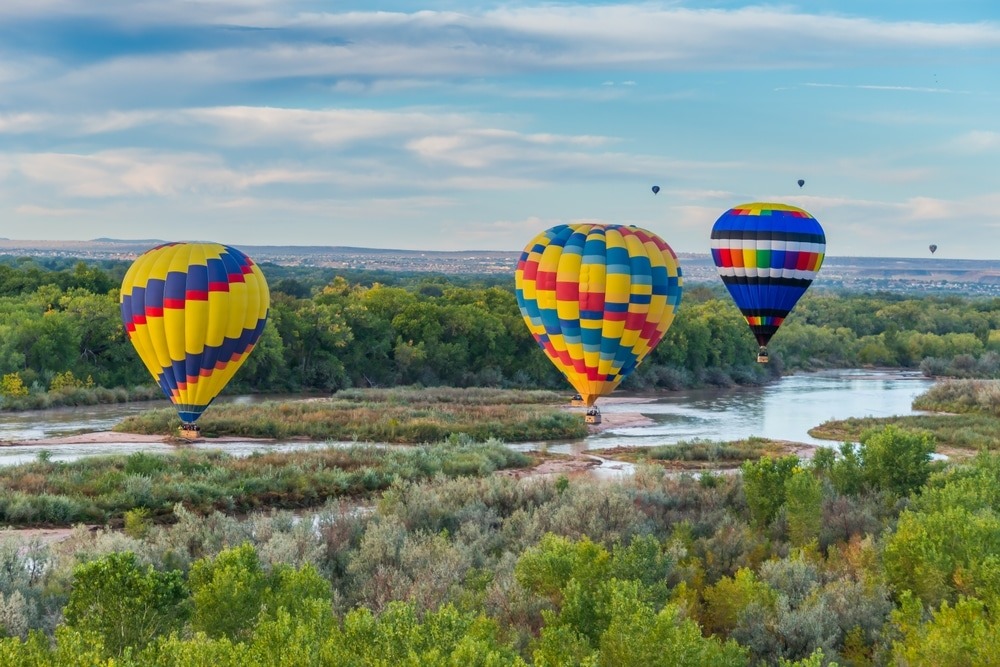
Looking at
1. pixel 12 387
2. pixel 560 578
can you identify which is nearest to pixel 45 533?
pixel 560 578

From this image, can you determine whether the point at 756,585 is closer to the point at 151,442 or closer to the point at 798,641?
the point at 798,641

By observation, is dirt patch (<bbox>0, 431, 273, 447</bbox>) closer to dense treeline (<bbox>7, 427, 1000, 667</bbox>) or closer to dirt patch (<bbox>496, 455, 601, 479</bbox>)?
dirt patch (<bbox>496, 455, 601, 479</bbox>)

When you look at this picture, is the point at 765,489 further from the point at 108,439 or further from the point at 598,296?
the point at 108,439

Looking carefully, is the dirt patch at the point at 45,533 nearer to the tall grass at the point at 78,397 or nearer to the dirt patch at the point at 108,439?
the dirt patch at the point at 108,439

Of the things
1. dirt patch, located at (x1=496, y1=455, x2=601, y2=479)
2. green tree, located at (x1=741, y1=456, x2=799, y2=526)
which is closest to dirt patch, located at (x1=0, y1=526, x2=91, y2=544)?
dirt patch, located at (x1=496, y1=455, x2=601, y2=479)

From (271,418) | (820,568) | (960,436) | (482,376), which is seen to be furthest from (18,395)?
(820,568)

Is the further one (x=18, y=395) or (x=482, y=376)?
(x=482, y=376)

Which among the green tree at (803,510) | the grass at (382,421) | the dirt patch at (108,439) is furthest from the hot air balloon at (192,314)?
the green tree at (803,510)
